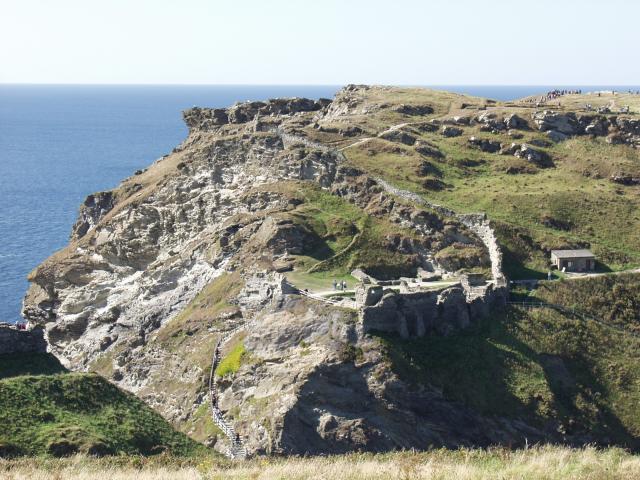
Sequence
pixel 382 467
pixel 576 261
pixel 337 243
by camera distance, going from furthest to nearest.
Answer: pixel 337 243 < pixel 576 261 < pixel 382 467

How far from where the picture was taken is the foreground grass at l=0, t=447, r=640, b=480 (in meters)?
26.0

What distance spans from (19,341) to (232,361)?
18534 millimetres

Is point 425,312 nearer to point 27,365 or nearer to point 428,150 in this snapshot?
point 27,365

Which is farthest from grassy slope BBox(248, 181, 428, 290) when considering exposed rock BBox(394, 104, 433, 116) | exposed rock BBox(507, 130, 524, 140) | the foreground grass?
exposed rock BBox(394, 104, 433, 116)

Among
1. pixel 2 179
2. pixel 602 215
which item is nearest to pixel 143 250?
pixel 602 215

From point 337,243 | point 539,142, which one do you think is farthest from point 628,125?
point 337,243

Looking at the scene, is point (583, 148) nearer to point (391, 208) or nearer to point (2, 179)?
point (391, 208)

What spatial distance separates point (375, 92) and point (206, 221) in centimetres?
4774

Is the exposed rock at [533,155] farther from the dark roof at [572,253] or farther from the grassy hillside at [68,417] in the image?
the grassy hillside at [68,417]

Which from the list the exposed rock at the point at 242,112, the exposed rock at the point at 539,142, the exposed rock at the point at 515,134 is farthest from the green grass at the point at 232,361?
the exposed rock at the point at 242,112

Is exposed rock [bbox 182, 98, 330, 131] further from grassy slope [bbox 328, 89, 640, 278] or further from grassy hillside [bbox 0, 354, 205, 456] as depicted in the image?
grassy hillside [bbox 0, 354, 205, 456]

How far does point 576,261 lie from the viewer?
69000 millimetres

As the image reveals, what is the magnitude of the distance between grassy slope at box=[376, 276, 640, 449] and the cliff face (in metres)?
1.58

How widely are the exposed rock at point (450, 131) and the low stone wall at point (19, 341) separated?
66.5m
